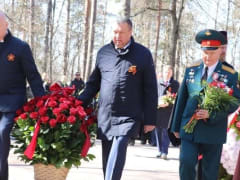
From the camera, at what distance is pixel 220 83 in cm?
515

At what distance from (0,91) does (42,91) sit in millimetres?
494

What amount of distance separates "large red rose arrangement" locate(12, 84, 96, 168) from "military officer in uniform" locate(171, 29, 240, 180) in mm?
1163

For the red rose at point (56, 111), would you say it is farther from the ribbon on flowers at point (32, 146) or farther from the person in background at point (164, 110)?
the person in background at point (164, 110)

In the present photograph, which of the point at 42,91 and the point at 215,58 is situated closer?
the point at 215,58

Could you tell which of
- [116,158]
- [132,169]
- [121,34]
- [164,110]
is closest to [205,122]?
[116,158]

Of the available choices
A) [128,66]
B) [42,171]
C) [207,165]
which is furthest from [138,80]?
[42,171]

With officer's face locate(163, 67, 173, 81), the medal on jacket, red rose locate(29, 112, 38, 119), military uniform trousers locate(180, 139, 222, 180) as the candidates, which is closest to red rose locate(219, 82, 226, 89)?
military uniform trousers locate(180, 139, 222, 180)

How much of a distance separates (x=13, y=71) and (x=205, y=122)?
7.45 feet

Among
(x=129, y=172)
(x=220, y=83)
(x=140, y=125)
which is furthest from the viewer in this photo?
(x=129, y=172)

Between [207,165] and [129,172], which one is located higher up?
[207,165]

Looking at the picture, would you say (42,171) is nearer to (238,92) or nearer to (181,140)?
(181,140)

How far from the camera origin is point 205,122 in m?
5.21

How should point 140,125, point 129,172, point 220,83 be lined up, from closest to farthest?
point 220,83, point 140,125, point 129,172

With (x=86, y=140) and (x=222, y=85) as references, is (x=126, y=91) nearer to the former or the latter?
(x=86, y=140)
